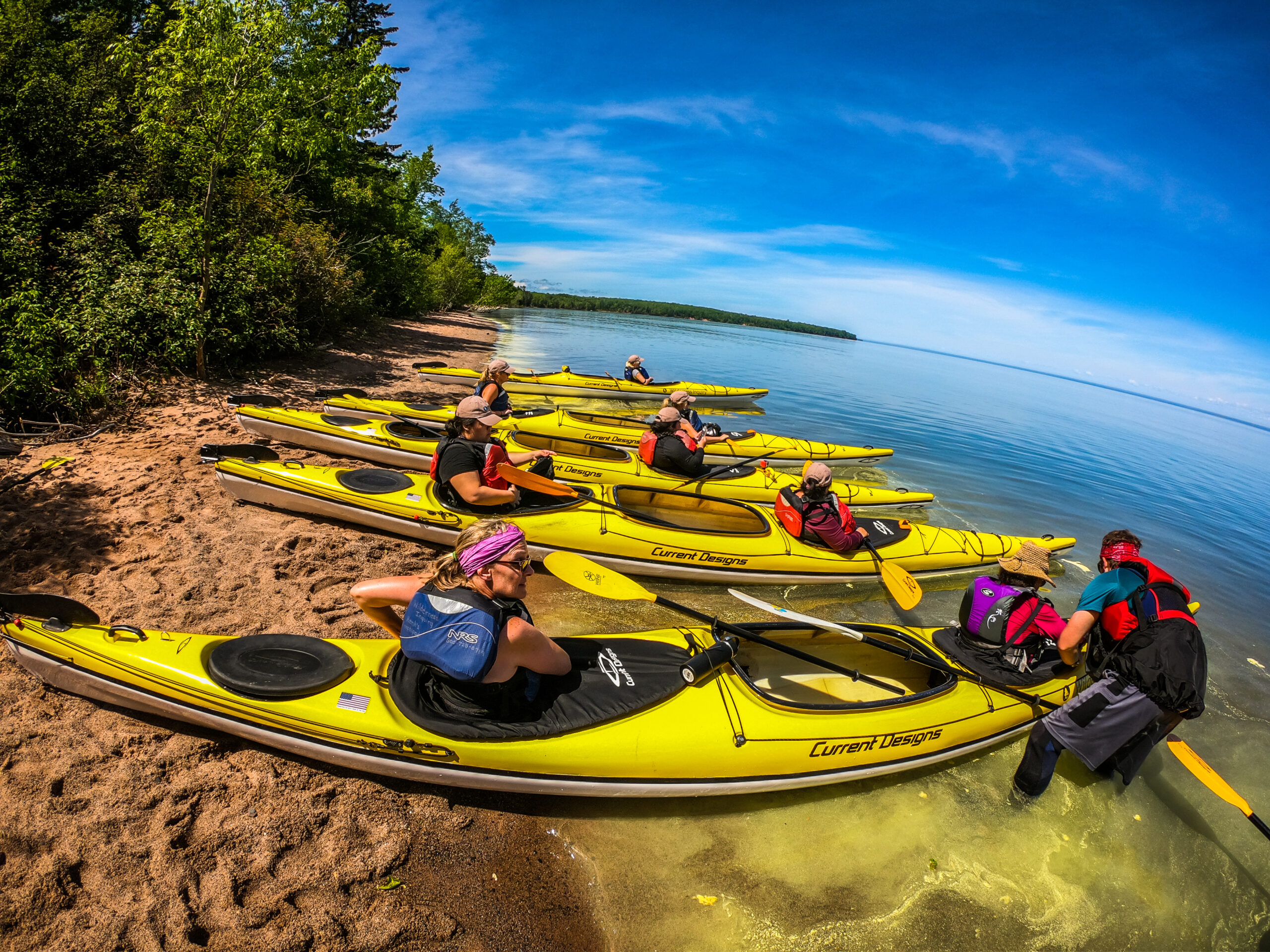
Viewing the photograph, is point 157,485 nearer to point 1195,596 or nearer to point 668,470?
point 668,470

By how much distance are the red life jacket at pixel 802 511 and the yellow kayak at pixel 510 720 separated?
2797 millimetres

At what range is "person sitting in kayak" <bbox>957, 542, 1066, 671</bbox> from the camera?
A: 4145mm

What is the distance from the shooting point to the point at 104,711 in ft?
10.9

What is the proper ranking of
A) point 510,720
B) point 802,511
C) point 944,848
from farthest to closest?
1. point 802,511
2. point 944,848
3. point 510,720

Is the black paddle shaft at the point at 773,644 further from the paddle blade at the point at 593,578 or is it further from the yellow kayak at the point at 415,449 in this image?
the yellow kayak at the point at 415,449

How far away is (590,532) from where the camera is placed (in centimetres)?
609

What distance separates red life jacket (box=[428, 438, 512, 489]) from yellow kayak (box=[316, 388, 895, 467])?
3.32 metres

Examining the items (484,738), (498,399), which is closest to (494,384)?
(498,399)

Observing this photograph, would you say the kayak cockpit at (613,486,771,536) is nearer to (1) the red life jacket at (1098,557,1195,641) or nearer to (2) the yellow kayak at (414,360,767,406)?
(1) the red life jacket at (1098,557,1195,641)

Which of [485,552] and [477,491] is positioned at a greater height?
[485,552]

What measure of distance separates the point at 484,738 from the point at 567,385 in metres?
12.4

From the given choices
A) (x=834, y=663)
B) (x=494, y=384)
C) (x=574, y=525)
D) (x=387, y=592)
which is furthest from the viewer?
(x=494, y=384)

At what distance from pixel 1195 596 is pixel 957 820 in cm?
859

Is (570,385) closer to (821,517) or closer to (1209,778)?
(821,517)
